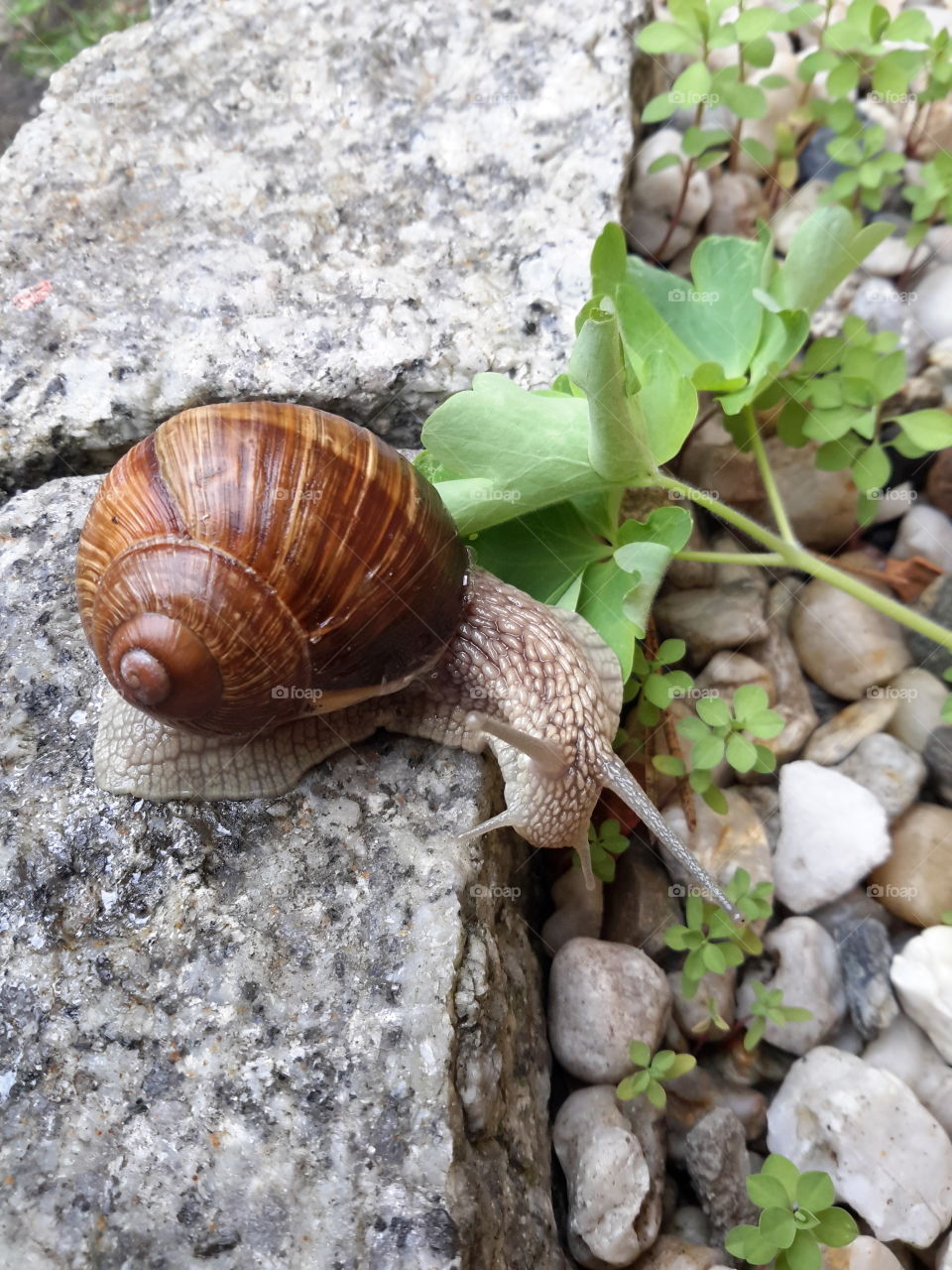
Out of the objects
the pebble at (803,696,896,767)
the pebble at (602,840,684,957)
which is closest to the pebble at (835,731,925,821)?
the pebble at (803,696,896,767)

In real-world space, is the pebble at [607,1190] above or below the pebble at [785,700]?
below

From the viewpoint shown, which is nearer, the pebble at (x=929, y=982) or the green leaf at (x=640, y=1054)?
the green leaf at (x=640, y=1054)

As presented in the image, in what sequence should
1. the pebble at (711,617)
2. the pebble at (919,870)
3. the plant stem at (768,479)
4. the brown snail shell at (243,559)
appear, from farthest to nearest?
the pebble at (711,617) → the pebble at (919,870) → the plant stem at (768,479) → the brown snail shell at (243,559)

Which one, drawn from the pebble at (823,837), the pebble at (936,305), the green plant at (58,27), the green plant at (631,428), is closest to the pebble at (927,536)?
the green plant at (631,428)

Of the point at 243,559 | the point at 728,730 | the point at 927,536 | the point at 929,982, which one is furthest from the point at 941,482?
the point at 243,559

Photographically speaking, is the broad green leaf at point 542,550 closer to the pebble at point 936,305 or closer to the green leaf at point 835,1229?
the green leaf at point 835,1229

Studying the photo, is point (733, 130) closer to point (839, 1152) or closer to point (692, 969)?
point (692, 969)

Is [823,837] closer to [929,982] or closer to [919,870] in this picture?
[919,870]

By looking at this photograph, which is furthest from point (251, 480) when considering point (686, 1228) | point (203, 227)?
point (686, 1228)

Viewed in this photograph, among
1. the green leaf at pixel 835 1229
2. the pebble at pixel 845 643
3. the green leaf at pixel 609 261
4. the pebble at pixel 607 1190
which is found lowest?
the pebble at pixel 607 1190
